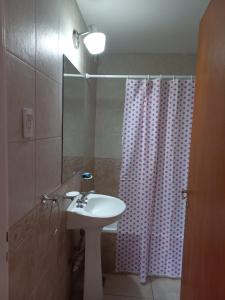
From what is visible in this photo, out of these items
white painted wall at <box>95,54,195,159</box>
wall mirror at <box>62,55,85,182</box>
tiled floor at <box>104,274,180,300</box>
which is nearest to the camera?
wall mirror at <box>62,55,85,182</box>

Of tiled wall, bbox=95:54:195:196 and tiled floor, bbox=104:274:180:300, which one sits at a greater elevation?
tiled wall, bbox=95:54:195:196

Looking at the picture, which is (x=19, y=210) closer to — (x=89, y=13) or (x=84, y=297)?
(x=84, y=297)

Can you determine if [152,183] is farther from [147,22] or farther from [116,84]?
[147,22]

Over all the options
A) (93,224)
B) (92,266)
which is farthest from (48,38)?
(92,266)

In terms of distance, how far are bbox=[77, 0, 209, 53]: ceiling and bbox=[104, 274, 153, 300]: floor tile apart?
233 cm

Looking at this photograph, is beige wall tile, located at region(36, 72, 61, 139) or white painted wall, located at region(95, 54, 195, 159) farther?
white painted wall, located at region(95, 54, 195, 159)

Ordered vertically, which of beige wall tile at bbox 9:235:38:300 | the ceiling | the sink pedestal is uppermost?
the ceiling

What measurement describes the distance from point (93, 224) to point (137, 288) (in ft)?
3.27

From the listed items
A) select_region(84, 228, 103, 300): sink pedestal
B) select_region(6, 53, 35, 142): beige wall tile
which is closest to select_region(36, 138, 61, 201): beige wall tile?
select_region(6, 53, 35, 142): beige wall tile

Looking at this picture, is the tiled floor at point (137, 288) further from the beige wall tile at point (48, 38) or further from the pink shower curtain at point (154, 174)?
the beige wall tile at point (48, 38)

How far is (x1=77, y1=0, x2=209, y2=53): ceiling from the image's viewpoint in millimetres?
1684

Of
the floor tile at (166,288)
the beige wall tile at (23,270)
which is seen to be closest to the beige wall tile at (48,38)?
the beige wall tile at (23,270)

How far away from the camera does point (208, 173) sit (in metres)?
1.11

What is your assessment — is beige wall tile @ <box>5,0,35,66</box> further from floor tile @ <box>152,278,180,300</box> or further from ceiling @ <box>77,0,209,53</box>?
floor tile @ <box>152,278,180,300</box>
